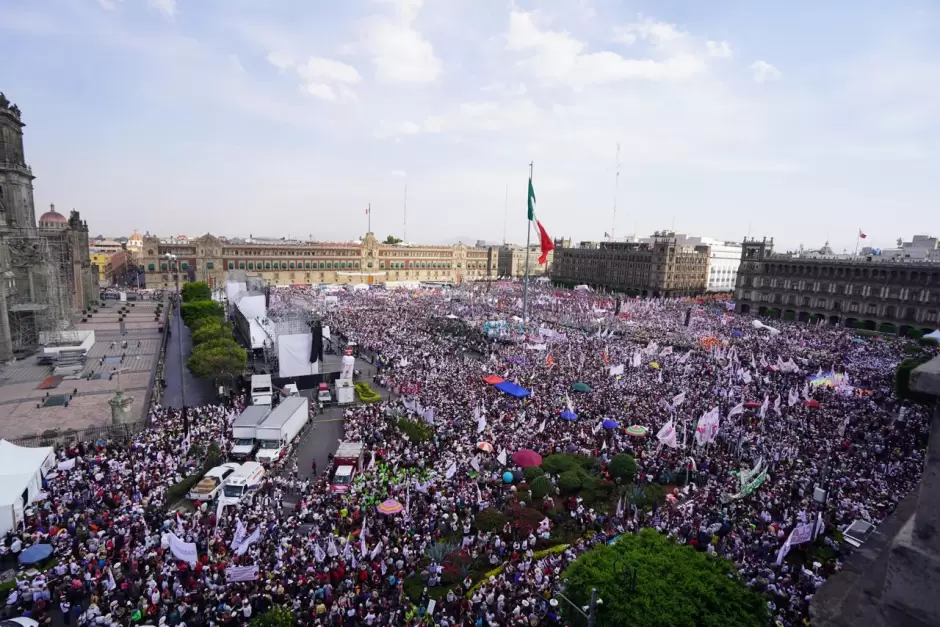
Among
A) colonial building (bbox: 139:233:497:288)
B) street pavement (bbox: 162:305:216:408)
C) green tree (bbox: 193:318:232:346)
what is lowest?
street pavement (bbox: 162:305:216:408)

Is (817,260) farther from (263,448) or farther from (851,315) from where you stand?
(263,448)

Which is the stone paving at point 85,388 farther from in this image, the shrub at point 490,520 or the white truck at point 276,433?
the shrub at point 490,520

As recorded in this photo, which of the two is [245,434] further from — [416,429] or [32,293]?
[32,293]

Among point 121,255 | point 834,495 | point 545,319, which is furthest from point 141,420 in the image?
point 121,255

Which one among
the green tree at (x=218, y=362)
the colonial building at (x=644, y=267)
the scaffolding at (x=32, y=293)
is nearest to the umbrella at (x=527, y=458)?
the green tree at (x=218, y=362)

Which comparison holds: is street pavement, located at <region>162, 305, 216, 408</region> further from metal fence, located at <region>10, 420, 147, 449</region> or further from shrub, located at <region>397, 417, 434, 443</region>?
shrub, located at <region>397, 417, 434, 443</region>

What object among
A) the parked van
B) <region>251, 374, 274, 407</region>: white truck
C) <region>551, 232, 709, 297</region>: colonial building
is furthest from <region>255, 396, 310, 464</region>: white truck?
<region>551, 232, 709, 297</region>: colonial building
